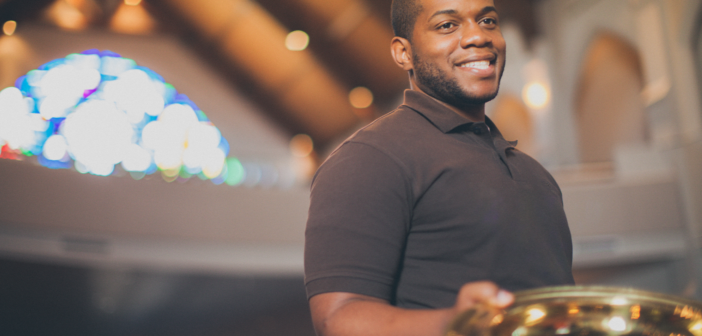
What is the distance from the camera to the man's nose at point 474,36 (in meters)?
1.08

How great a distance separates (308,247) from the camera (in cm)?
87

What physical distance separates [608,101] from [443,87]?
10.3 meters

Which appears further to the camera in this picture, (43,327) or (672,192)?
(43,327)

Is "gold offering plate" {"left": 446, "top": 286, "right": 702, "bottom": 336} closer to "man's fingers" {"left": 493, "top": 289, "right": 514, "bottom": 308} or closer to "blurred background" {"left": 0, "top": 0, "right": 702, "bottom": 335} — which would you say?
"man's fingers" {"left": 493, "top": 289, "right": 514, "bottom": 308}

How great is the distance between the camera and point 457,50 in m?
1.08

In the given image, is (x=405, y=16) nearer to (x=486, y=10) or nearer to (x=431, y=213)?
(x=486, y=10)

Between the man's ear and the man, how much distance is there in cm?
6

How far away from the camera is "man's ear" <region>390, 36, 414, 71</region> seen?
1177mm

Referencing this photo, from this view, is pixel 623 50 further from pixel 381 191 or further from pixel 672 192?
pixel 381 191

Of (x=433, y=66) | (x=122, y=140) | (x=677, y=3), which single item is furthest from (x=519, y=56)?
(x=433, y=66)

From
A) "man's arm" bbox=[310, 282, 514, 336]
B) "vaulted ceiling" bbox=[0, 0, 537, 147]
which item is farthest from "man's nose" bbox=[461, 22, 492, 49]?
"vaulted ceiling" bbox=[0, 0, 537, 147]

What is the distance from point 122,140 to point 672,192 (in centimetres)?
997

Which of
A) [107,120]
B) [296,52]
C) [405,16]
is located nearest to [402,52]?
[405,16]

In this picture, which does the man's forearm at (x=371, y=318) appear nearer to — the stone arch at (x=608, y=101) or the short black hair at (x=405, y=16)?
the short black hair at (x=405, y=16)
